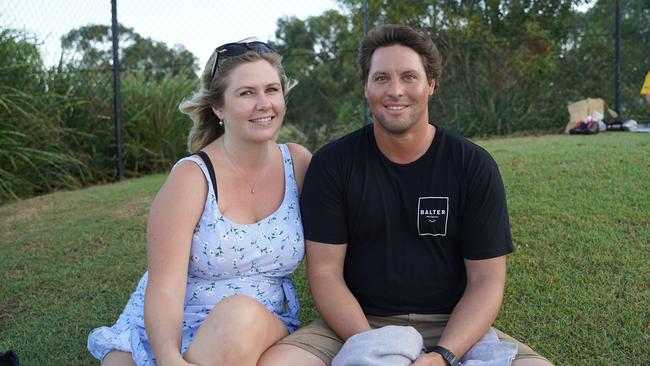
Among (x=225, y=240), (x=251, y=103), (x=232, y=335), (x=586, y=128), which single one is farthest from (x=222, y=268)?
(x=586, y=128)

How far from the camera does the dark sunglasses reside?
266 cm

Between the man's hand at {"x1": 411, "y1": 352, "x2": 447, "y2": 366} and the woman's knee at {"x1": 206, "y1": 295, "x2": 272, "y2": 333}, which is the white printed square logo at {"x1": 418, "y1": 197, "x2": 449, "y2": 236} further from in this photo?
the woman's knee at {"x1": 206, "y1": 295, "x2": 272, "y2": 333}

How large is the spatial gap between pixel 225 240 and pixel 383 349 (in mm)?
733

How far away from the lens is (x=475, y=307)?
8.11 feet

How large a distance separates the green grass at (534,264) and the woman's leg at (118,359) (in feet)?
2.85

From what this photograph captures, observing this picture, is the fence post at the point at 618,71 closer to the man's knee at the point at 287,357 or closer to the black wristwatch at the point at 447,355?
the black wristwatch at the point at 447,355

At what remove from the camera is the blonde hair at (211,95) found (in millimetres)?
2672

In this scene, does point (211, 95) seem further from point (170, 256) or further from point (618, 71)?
point (618, 71)

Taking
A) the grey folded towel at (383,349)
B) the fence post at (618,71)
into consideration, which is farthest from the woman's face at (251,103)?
the fence post at (618,71)

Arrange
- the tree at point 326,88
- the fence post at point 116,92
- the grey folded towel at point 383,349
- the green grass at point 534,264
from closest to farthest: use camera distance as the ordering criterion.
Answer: the grey folded towel at point 383,349 < the green grass at point 534,264 < the fence post at point 116,92 < the tree at point 326,88

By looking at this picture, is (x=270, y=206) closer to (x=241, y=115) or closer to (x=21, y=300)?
(x=241, y=115)

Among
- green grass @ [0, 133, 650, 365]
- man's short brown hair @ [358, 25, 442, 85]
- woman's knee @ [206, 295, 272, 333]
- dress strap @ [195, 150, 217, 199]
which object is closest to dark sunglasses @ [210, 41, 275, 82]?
dress strap @ [195, 150, 217, 199]

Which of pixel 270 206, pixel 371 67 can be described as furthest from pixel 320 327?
pixel 371 67

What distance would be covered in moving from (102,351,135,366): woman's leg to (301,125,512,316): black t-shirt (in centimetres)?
81
